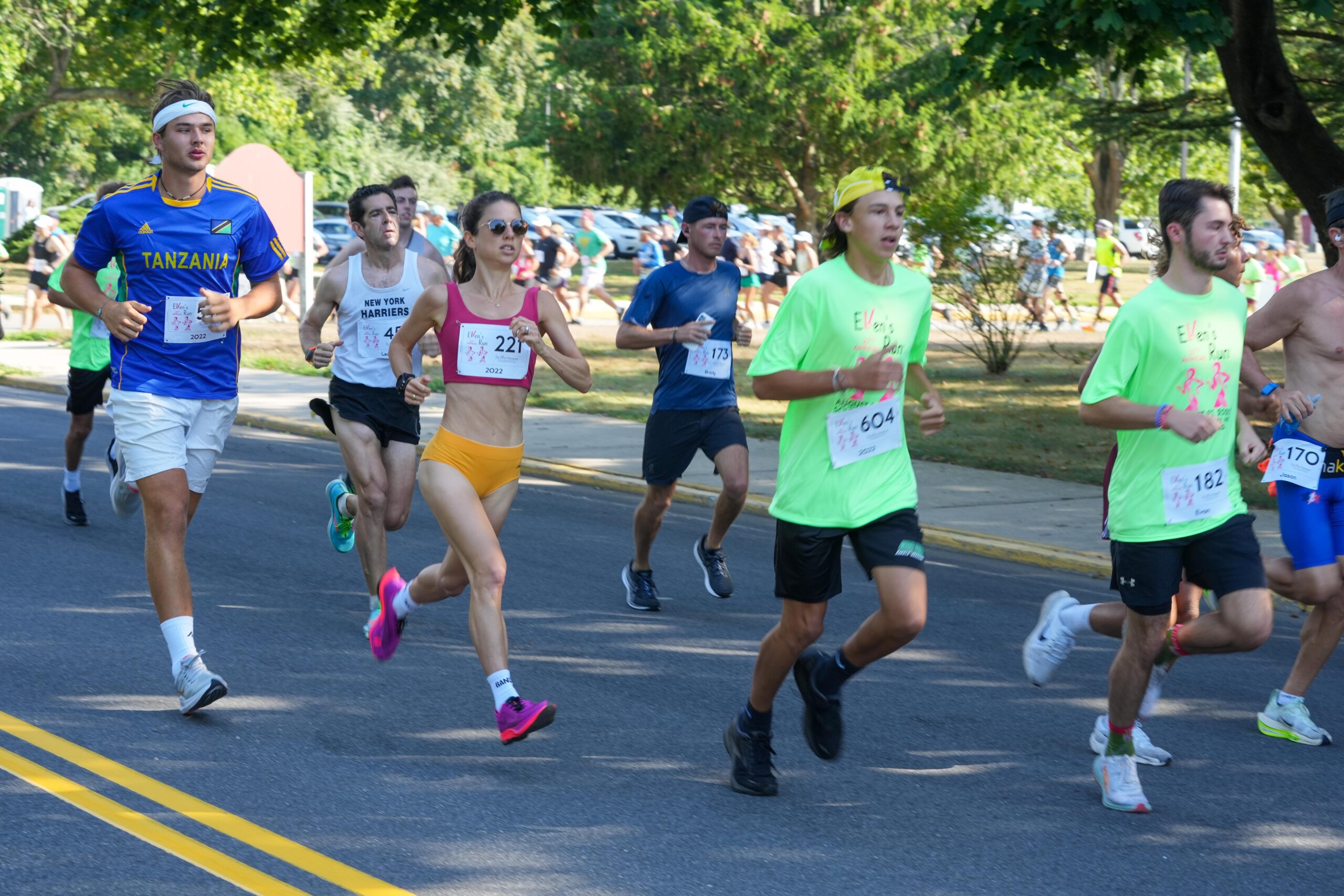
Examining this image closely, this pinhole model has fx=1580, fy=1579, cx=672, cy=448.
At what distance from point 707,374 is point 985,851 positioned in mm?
3646

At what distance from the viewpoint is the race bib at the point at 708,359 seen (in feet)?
25.0

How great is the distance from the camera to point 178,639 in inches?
217

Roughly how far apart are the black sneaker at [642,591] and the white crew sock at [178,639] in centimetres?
254

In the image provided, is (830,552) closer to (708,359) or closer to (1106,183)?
(708,359)

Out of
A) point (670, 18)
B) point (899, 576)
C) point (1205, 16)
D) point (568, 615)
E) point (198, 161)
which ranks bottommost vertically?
point (568, 615)

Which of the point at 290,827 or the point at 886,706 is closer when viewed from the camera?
the point at 290,827

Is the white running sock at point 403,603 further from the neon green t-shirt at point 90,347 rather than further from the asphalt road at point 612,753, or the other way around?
the neon green t-shirt at point 90,347

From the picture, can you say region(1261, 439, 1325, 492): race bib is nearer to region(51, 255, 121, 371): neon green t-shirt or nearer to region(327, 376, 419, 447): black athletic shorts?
region(327, 376, 419, 447): black athletic shorts

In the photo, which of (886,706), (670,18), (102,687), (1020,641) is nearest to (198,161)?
(102,687)

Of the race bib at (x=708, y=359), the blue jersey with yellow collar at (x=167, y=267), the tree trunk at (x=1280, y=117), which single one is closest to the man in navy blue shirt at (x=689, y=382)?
the race bib at (x=708, y=359)

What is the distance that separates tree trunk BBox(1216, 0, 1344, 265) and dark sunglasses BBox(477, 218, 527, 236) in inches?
326

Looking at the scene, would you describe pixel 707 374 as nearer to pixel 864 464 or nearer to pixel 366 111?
pixel 864 464

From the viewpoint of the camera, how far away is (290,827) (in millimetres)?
4441

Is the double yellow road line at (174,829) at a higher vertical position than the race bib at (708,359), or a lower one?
lower
